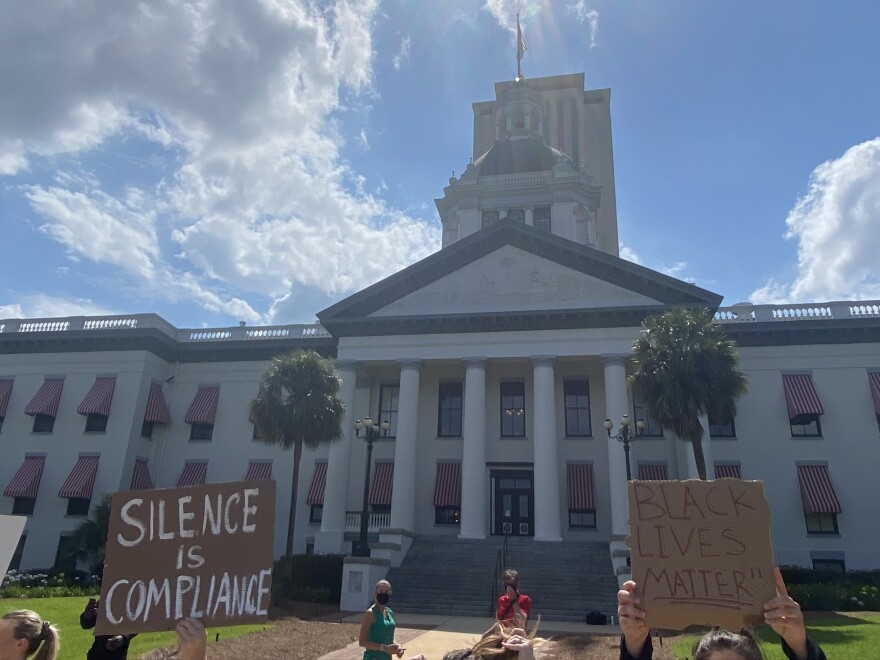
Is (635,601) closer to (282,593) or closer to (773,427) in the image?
(282,593)

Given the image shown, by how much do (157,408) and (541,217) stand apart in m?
26.8

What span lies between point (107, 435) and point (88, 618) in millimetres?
29277

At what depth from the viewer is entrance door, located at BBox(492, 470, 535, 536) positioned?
31.0 meters

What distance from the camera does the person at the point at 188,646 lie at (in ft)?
12.5

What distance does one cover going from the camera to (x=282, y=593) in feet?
78.9

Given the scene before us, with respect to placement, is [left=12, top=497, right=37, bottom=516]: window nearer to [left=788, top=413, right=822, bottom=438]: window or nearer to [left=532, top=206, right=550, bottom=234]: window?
[left=532, top=206, right=550, bottom=234]: window

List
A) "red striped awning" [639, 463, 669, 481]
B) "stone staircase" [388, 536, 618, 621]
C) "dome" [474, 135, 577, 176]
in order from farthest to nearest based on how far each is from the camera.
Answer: "dome" [474, 135, 577, 176], "red striped awning" [639, 463, 669, 481], "stone staircase" [388, 536, 618, 621]

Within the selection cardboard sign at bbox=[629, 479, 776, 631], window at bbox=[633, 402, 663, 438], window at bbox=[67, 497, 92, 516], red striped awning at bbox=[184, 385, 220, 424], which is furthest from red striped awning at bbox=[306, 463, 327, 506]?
cardboard sign at bbox=[629, 479, 776, 631]

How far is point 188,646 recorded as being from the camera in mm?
3848

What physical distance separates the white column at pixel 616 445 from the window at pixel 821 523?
25.3 ft

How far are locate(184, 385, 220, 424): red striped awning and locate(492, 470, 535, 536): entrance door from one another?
15.6 m

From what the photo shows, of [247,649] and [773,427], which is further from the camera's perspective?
[773,427]

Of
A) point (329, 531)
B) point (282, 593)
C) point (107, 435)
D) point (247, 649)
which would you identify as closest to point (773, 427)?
point (329, 531)

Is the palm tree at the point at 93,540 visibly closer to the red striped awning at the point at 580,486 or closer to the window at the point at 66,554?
the window at the point at 66,554
